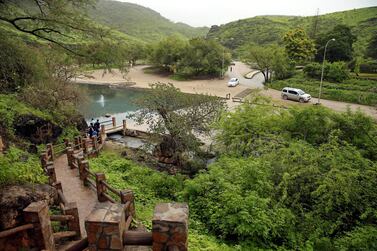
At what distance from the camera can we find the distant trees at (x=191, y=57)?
49.1 meters

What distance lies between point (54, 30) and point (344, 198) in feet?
35.8

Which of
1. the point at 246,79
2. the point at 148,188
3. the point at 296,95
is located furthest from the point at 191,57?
the point at 148,188

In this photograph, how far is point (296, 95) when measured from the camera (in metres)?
33.9

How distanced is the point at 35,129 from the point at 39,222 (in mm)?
12401

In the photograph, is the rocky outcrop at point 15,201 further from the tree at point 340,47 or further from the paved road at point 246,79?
the tree at point 340,47

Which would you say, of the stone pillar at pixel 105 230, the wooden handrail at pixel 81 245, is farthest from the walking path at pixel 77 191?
the stone pillar at pixel 105 230

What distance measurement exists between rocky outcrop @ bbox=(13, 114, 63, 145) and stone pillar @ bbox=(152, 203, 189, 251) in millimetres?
15008

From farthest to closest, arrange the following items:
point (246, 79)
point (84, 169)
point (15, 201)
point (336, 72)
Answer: point (246, 79) → point (336, 72) → point (84, 169) → point (15, 201)

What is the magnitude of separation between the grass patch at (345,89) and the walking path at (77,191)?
103ft

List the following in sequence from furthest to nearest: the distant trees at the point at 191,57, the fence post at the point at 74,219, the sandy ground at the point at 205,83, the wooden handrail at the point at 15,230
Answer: the distant trees at the point at 191,57, the sandy ground at the point at 205,83, the fence post at the point at 74,219, the wooden handrail at the point at 15,230

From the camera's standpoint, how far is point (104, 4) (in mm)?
175375

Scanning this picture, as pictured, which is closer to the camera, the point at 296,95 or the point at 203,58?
the point at 296,95

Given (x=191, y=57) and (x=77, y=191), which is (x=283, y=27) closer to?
(x=191, y=57)

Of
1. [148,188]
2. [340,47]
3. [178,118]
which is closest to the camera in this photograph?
[148,188]
